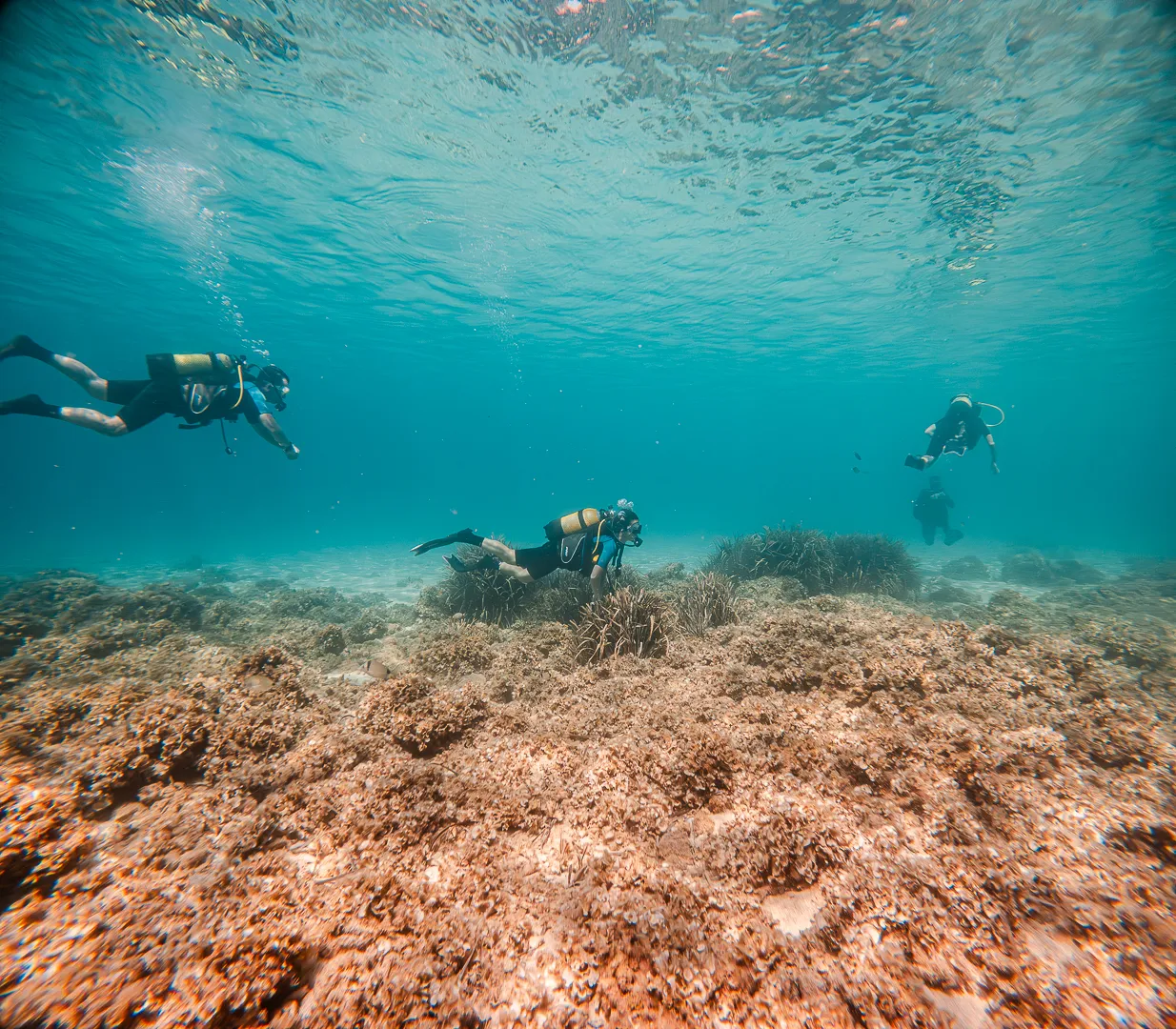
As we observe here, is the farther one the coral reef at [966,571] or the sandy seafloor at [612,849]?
the coral reef at [966,571]

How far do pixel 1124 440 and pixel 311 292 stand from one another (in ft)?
540

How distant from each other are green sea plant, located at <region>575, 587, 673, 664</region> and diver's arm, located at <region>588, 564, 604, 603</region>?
866 mm

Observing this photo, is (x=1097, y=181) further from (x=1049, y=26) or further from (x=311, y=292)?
(x=311, y=292)

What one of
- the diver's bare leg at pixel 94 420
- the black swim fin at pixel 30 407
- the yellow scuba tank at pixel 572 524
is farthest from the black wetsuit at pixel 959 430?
the black swim fin at pixel 30 407

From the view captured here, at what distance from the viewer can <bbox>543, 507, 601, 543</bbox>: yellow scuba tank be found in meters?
7.36

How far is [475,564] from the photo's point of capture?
27.3ft

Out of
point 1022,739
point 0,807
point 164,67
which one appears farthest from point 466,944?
point 164,67

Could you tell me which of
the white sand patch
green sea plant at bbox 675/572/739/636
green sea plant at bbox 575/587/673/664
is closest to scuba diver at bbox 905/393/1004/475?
green sea plant at bbox 675/572/739/636

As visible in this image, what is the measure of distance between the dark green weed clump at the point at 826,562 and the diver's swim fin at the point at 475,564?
16.2 feet

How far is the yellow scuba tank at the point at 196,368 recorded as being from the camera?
7445 millimetres

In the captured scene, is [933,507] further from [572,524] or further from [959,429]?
[572,524]

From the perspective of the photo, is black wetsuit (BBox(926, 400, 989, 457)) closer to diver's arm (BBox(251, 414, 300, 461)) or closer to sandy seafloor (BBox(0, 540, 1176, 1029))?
sandy seafloor (BBox(0, 540, 1176, 1029))

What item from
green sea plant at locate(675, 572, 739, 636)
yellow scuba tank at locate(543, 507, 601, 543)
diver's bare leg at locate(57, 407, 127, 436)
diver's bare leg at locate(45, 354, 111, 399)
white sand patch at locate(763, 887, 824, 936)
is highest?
diver's bare leg at locate(45, 354, 111, 399)

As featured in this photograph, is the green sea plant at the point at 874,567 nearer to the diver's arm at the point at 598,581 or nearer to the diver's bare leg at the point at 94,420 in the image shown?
the diver's arm at the point at 598,581
